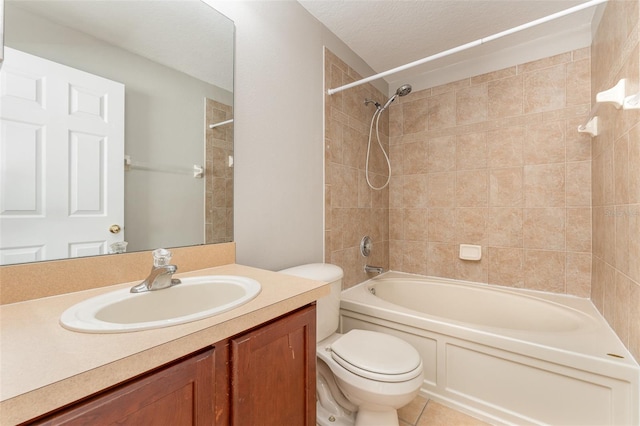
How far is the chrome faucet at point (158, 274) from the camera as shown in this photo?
33.8 inches

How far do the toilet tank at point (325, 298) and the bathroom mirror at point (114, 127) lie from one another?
0.44 m

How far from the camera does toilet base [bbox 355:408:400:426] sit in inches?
50.0

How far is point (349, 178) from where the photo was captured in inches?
83.3

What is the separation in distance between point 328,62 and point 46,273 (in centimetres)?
184

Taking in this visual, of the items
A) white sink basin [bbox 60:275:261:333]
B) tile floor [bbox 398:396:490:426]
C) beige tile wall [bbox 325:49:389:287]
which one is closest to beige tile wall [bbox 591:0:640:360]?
tile floor [bbox 398:396:490:426]

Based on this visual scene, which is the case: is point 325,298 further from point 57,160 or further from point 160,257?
Result: point 57,160

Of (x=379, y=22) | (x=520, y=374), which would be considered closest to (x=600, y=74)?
(x=379, y=22)

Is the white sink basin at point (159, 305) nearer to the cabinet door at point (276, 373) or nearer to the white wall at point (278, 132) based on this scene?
the cabinet door at point (276, 373)

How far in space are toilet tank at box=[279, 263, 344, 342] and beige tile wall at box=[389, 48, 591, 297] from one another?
1280 mm

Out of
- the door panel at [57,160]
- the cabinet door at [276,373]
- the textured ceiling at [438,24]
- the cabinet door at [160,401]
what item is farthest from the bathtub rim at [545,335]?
the textured ceiling at [438,24]

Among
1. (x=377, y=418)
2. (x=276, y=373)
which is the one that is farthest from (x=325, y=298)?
(x=276, y=373)

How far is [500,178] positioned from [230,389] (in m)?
2.32

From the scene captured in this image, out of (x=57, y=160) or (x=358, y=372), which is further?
(x=358, y=372)

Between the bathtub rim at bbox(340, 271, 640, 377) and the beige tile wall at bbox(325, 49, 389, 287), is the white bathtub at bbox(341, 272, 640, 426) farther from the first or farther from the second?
the beige tile wall at bbox(325, 49, 389, 287)
